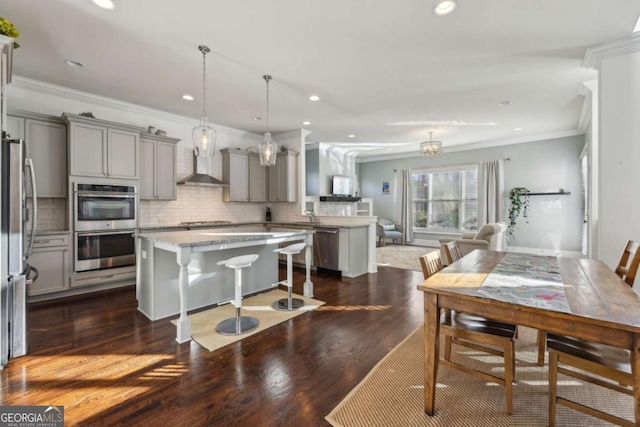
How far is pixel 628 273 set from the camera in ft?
6.41

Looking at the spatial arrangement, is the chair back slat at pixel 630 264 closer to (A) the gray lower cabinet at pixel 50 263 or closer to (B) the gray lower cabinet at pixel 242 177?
(B) the gray lower cabinet at pixel 242 177

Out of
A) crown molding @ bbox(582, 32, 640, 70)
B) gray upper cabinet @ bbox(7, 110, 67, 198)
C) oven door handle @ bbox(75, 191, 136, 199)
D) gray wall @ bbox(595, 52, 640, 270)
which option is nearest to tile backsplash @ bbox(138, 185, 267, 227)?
oven door handle @ bbox(75, 191, 136, 199)

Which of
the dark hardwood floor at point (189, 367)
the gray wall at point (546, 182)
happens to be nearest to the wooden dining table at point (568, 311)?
the dark hardwood floor at point (189, 367)

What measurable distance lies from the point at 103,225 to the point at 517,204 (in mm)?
8358

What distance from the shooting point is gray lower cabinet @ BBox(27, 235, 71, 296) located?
3.47 m

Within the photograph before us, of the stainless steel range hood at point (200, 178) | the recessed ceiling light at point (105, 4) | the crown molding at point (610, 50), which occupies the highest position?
the recessed ceiling light at point (105, 4)

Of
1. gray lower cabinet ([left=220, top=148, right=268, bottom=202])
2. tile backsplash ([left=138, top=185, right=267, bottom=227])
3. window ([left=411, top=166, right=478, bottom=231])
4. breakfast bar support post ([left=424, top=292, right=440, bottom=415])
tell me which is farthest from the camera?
window ([left=411, top=166, right=478, bottom=231])

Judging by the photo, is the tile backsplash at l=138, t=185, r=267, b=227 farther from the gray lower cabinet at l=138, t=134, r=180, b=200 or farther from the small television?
the small television

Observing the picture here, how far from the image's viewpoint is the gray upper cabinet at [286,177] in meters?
6.00

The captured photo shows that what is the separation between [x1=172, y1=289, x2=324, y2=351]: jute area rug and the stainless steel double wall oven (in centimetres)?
183

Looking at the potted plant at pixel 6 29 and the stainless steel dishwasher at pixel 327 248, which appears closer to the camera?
the potted plant at pixel 6 29

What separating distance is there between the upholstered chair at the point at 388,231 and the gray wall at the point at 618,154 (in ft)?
18.8

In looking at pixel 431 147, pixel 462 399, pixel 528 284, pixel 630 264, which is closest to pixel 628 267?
pixel 630 264

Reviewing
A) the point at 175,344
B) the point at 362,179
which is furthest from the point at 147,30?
the point at 362,179
